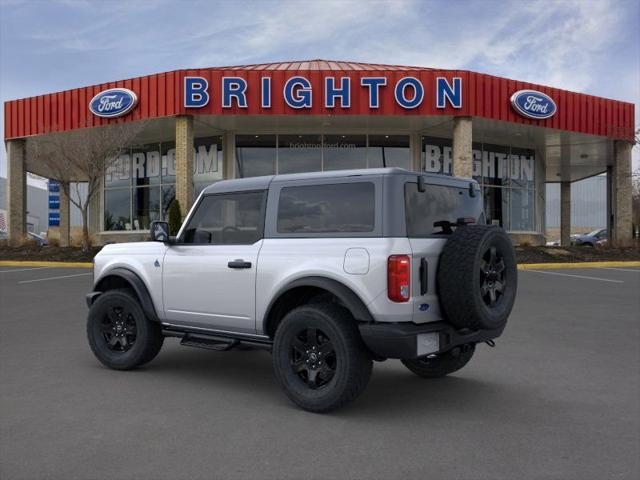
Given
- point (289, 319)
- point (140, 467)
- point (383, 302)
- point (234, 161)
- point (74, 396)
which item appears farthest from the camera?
point (234, 161)

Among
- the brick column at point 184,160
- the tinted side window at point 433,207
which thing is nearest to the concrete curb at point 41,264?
the brick column at point 184,160

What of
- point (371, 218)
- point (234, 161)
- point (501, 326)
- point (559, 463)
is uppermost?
point (234, 161)

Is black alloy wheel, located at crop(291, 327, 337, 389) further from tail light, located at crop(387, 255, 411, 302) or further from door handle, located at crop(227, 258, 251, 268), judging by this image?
door handle, located at crop(227, 258, 251, 268)

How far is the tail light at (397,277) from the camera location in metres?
4.34

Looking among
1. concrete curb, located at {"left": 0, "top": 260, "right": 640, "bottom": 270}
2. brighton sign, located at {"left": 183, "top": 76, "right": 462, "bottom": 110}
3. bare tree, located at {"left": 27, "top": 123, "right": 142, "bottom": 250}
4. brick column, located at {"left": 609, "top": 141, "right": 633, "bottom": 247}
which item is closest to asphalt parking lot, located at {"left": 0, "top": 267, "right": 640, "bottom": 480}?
concrete curb, located at {"left": 0, "top": 260, "right": 640, "bottom": 270}

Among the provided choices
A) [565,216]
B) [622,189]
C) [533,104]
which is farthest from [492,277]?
[565,216]

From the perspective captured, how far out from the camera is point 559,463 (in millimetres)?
3645

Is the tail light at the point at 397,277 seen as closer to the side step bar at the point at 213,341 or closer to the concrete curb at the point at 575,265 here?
the side step bar at the point at 213,341

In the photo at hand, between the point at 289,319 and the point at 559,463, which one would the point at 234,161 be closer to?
the point at 289,319

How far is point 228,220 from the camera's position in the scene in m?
5.58

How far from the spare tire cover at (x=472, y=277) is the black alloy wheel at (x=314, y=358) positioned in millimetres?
953

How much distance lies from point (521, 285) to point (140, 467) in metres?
12.2

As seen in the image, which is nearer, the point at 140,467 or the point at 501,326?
the point at 140,467

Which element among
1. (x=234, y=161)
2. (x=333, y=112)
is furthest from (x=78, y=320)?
(x=234, y=161)
